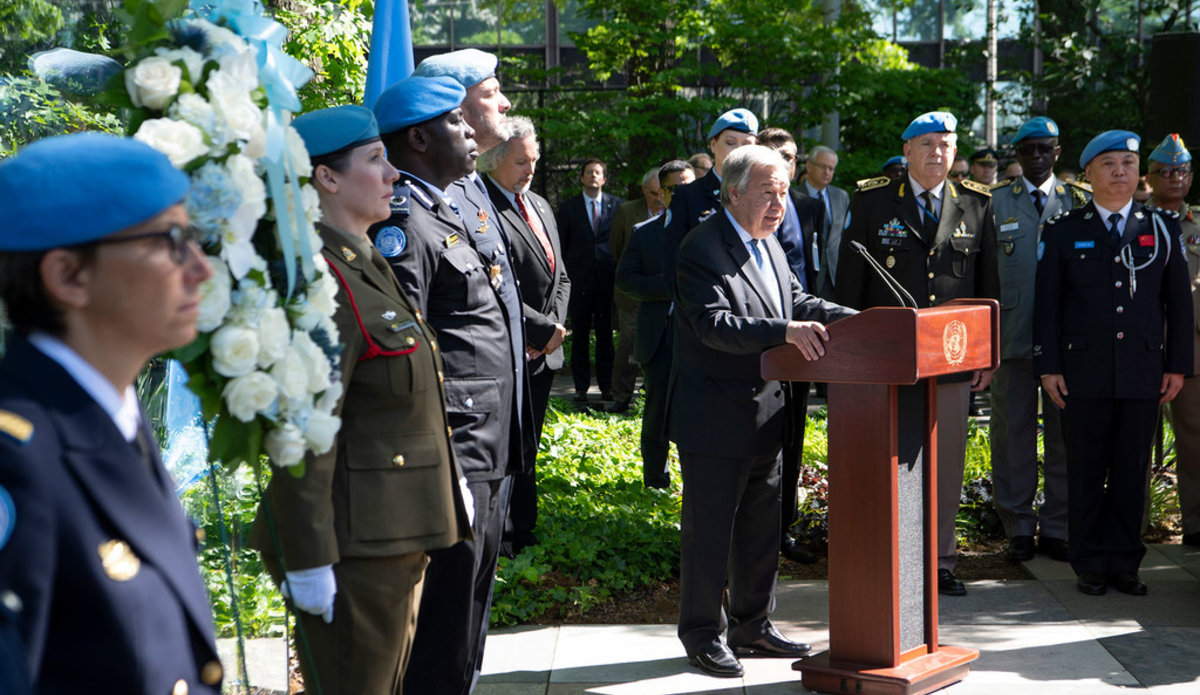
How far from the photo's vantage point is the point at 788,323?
4.17m

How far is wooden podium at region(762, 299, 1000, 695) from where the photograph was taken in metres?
4.11

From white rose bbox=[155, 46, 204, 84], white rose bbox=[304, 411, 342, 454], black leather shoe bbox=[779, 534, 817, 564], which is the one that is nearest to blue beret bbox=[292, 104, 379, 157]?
white rose bbox=[155, 46, 204, 84]

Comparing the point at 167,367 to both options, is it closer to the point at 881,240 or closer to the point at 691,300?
the point at 691,300

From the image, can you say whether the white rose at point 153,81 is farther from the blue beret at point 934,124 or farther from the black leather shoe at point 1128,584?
the black leather shoe at point 1128,584

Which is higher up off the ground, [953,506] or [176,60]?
[176,60]

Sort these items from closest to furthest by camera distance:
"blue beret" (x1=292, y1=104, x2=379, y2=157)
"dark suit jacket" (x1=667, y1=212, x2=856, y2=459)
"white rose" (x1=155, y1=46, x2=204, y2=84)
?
"white rose" (x1=155, y1=46, x2=204, y2=84) → "blue beret" (x1=292, y1=104, x2=379, y2=157) → "dark suit jacket" (x1=667, y1=212, x2=856, y2=459)

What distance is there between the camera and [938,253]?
18.7 feet

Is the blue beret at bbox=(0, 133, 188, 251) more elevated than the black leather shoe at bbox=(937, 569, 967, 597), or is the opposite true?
the blue beret at bbox=(0, 133, 188, 251)

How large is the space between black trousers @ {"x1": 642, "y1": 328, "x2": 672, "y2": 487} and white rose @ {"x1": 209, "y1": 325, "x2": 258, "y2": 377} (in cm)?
507

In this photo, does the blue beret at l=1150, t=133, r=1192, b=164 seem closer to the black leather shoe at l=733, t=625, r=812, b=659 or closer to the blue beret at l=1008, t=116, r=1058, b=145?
the blue beret at l=1008, t=116, r=1058, b=145

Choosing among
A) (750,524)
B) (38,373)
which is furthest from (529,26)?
(38,373)

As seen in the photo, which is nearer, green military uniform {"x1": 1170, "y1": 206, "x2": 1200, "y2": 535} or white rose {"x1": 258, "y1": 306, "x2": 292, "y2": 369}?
white rose {"x1": 258, "y1": 306, "x2": 292, "y2": 369}

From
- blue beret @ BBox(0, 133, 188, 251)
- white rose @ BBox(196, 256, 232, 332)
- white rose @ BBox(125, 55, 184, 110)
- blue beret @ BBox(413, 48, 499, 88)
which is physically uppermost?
blue beret @ BBox(413, 48, 499, 88)

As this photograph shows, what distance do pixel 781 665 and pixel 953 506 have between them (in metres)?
1.45
